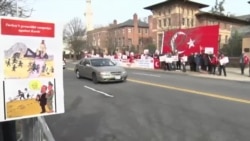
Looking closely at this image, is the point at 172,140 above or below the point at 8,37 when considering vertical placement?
below

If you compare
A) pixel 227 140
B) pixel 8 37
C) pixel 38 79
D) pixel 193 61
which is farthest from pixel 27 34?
pixel 193 61

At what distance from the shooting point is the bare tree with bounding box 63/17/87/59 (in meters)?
105

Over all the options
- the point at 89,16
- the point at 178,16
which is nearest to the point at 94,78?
the point at 178,16

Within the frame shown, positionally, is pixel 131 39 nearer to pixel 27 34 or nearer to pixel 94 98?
pixel 94 98

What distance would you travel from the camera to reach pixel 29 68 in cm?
448

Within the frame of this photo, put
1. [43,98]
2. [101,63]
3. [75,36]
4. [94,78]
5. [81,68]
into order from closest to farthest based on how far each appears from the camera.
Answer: [43,98], [94,78], [101,63], [81,68], [75,36]

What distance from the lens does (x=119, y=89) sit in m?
18.1

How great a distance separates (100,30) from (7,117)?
114989 millimetres

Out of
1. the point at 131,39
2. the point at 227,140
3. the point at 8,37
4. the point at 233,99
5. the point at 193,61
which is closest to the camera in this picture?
the point at 8,37

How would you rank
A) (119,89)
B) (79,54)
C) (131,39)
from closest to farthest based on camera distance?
(119,89) < (79,54) < (131,39)

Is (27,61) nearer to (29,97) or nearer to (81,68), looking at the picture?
(29,97)

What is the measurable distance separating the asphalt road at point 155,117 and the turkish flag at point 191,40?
55.4 feet

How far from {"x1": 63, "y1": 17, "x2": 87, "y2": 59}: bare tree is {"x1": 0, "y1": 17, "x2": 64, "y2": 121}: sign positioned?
98518mm

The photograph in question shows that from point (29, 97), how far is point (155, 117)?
642 centimetres
